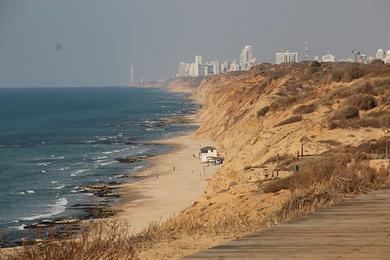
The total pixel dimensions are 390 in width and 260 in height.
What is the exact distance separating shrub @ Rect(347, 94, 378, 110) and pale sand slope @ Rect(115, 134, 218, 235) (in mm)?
10044

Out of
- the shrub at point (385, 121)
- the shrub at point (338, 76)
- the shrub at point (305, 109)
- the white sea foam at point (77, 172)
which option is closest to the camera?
the shrub at point (385, 121)

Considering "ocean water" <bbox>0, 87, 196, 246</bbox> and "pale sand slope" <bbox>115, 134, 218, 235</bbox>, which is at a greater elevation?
"pale sand slope" <bbox>115, 134, 218, 235</bbox>

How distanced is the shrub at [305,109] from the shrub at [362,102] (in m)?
4.24

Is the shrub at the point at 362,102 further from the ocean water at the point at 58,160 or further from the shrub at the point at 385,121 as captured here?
the ocean water at the point at 58,160

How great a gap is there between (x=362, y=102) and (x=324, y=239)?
31.2 meters

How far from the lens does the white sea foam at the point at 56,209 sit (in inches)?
1432

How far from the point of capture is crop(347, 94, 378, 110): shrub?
3709 cm

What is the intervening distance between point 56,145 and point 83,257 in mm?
75353

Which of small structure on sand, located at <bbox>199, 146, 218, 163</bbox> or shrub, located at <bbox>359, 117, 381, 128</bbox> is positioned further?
small structure on sand, located at <bbox>199, 146, 218, 163</bbox>

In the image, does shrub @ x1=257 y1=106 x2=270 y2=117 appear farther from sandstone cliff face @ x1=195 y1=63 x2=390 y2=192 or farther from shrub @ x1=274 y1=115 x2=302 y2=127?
shrub @ x1=274 y1=115 x2=302 y2=127

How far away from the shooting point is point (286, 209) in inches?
412

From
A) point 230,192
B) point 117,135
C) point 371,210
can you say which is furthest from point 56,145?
point 371,210

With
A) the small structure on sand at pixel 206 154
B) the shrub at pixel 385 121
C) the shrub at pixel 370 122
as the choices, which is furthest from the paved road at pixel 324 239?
the small structure on sand at pixel 206 154

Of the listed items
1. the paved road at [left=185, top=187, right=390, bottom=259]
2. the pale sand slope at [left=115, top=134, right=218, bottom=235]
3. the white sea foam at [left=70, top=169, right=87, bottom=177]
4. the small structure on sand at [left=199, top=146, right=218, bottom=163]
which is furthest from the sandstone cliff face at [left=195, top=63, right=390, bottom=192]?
the paved road at [left=185, top=187, right=390, bottom=259]
